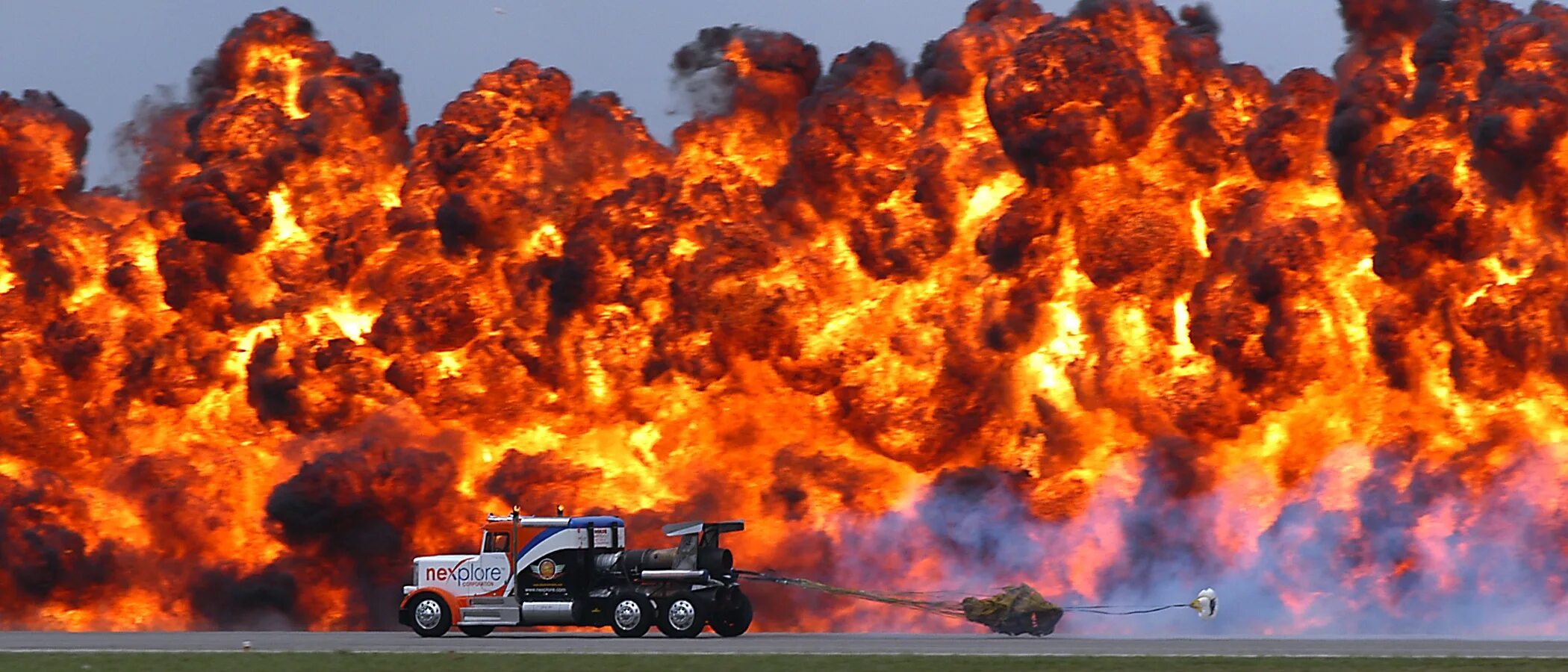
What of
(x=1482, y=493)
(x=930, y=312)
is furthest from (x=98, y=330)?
(x=1482, y=493)

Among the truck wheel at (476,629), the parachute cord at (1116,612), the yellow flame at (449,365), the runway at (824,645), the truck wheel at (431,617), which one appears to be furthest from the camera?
the yellow flame at (449,365)

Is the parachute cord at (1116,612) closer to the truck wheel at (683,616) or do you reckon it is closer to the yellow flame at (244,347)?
the truck wheel at (683,616)

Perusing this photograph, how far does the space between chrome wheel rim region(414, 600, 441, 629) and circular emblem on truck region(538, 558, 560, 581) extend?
2.29 metres

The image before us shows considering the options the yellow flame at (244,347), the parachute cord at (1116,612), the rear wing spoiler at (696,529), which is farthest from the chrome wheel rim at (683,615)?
the yellow flame at (244,347)

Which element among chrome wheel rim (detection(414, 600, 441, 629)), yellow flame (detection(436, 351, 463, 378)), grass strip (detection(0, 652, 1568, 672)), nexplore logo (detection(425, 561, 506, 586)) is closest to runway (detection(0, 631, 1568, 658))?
chrome wheel rim (detection(414, 600, 441, 629))

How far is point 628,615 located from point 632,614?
0.29 feet

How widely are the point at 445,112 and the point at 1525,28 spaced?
96.3 feet

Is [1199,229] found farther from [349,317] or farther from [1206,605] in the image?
[349,317]

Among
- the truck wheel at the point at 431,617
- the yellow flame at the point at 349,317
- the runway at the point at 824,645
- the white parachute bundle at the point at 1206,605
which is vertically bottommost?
the runway at the point at 824,645

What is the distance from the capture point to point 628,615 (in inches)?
1797

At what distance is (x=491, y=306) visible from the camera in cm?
6166

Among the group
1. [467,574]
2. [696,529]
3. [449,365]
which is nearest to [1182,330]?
[696,529]

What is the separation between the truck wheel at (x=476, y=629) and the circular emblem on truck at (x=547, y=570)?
1555 mm

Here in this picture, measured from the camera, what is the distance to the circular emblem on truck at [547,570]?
4678 cm
